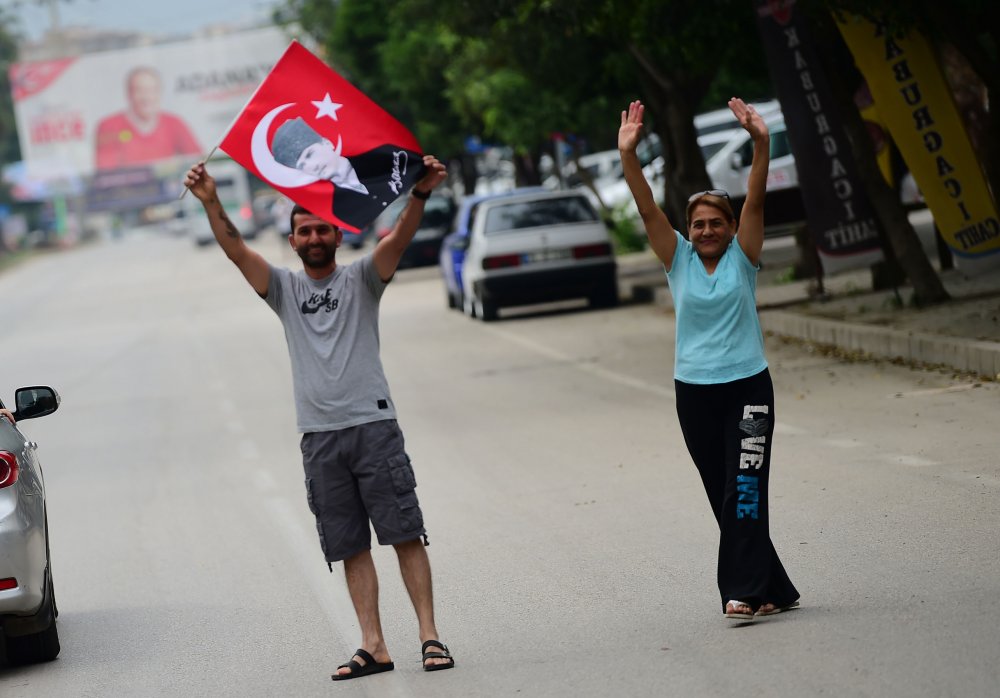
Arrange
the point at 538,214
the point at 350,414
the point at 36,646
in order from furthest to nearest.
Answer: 1. the point at 538,214
2. the point at 36,646
3. the point at 350,414

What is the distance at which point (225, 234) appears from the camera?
6.42m

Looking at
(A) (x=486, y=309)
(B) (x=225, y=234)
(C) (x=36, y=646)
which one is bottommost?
(A) (x=486, y=309)

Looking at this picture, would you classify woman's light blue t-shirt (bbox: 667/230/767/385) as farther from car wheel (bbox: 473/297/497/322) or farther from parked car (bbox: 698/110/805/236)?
parked car (bbox: 698/110/805/236)

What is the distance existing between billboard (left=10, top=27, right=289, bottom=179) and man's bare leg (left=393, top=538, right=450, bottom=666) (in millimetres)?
55366

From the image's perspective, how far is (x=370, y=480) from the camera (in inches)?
246

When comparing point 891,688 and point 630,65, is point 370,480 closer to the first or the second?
point 891,688

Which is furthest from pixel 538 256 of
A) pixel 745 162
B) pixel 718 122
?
pixel 718 122

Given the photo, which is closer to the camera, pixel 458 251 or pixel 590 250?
pixel 590 250

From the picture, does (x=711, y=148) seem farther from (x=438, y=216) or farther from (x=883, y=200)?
(x=883, y=200)

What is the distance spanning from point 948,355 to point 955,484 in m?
4.99

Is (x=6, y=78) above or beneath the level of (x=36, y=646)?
above

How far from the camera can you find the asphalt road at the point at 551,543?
6113 mm

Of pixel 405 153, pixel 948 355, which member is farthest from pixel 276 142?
pixel 948 355

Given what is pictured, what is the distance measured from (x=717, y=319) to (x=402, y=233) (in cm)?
123
